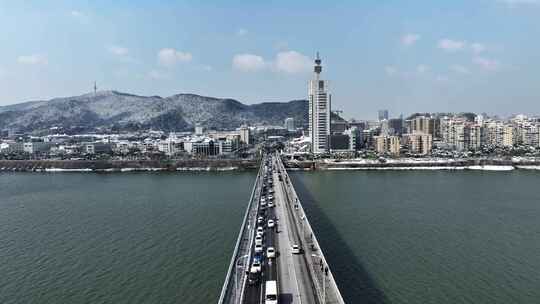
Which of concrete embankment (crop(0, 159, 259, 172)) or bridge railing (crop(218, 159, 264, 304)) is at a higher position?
concrete embankment (crop(0, 159, 259, 172))

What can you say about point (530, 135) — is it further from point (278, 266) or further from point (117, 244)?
point (117, 244)

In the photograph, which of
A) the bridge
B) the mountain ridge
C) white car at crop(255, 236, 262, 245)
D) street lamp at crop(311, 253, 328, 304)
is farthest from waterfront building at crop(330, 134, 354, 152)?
the mountain ridge

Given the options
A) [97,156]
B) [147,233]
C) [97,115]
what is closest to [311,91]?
[97,156]

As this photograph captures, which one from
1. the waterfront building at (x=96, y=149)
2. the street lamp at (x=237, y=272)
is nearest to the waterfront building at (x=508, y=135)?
the street lamp at (x=237, y=272)

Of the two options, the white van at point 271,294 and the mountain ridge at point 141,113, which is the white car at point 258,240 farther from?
the mountain ridge at point 141,113

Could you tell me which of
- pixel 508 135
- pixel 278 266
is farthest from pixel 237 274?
pixel 508 135

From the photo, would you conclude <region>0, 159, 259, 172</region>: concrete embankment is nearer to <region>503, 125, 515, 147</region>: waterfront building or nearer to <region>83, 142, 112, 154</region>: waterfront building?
<region>83, 142, 112, 154</region>: waterfront building

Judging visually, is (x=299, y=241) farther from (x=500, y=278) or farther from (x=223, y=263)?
(x=500, y=278)
